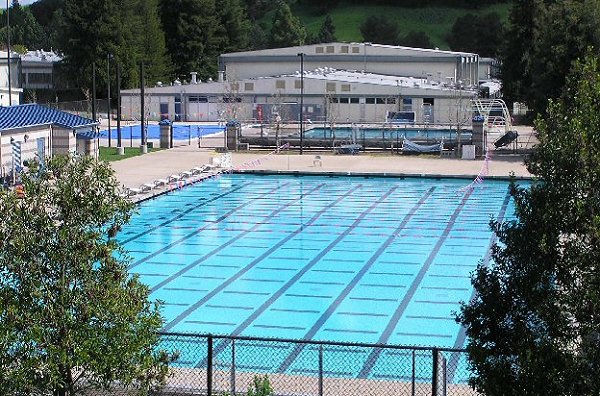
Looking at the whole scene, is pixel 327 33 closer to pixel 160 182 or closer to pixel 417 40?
pixel 417 40

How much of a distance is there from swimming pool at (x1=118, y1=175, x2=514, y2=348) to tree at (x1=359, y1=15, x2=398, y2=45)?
9309 centimetres

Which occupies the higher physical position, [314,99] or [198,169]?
[314,99]

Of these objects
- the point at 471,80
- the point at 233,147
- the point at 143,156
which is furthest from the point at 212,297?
the point at 471,80

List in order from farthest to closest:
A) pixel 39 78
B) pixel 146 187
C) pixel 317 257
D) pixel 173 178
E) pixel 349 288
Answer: pixel 39 78, pixel 173 178, pixel 146 187, pixel 317 257, pixel 349 288

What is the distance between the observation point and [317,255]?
25422mm

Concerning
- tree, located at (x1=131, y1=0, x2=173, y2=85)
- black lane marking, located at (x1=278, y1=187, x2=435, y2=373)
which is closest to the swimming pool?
black lane marking, located at (x1=278, y1=187, x2=435, y2=373)

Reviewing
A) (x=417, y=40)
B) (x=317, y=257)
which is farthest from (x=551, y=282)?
(x=417, y=40)

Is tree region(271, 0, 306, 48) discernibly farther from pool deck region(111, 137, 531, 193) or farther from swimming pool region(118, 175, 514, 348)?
swimming pool region(118, 175, 514, 348)

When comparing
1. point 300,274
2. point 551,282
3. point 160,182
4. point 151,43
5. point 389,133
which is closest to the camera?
point 551,282

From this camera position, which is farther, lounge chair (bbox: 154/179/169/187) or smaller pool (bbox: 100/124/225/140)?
smaller pool (bbox: 100/124/225/140)

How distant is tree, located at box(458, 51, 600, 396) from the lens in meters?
8.27

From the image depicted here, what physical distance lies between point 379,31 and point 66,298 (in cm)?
12409

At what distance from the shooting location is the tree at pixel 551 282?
8.27 metres

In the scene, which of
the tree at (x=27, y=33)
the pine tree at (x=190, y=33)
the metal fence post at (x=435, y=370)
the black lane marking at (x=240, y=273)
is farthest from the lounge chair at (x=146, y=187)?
the tree at (x=27, y=33)
